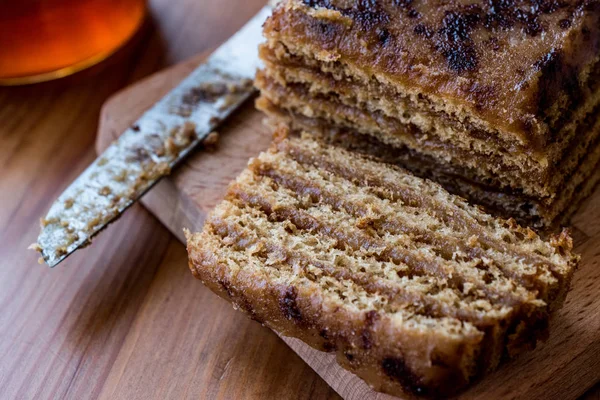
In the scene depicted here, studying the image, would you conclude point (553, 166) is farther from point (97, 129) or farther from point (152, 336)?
point (97, 129)

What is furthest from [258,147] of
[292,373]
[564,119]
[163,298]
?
[564,119]

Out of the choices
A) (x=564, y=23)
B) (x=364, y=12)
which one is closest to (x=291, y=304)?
(x=364, y=12)

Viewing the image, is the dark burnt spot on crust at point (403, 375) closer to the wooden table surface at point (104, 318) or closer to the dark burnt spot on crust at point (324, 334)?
the dark burnt spot on crust at point (324, 334)

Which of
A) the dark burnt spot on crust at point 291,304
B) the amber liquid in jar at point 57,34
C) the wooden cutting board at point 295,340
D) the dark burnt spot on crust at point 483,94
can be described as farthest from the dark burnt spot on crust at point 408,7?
the amber liquid in jar at point 57,34

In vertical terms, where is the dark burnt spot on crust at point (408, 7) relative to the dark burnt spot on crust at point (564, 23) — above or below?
below

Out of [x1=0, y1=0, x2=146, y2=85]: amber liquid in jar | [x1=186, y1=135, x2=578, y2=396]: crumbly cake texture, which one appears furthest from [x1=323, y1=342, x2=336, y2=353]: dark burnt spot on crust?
[x1=0, y1=0, x2=146, y2=85]: amber liquid in jar

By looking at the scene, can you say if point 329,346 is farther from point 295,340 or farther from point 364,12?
point 364,12

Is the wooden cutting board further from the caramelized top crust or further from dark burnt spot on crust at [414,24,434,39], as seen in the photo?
dark burnt spot on crust at [414,24,434,39]
